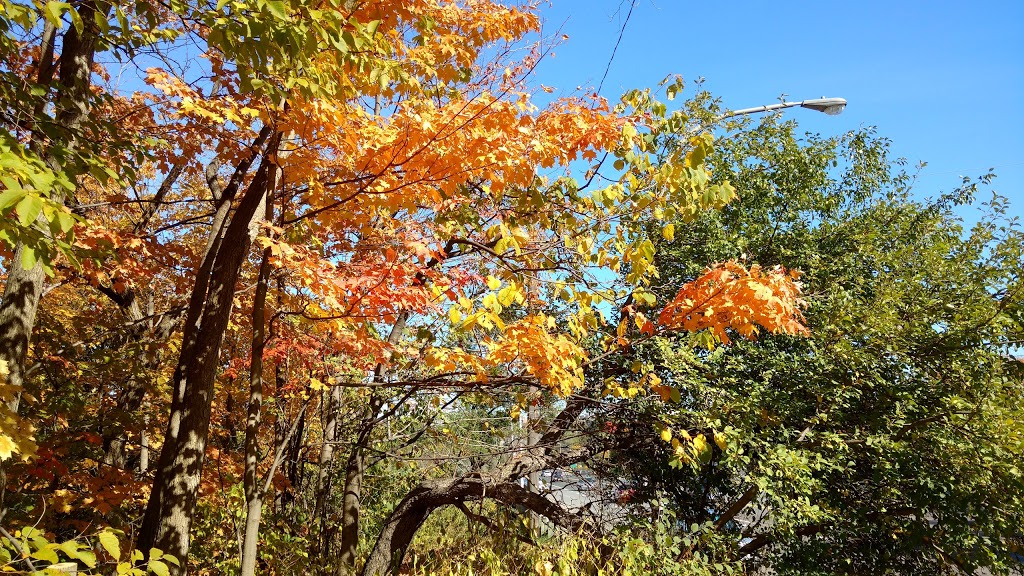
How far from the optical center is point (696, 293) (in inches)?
175

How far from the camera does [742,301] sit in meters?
4.05

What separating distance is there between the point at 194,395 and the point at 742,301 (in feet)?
12.2

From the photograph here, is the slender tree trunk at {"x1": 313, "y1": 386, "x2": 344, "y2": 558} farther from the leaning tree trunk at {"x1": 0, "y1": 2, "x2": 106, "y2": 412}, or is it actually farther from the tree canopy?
the leaning tree trunk at {"x1": 0, "y1": 2, "x2": 106, "y2": 412}

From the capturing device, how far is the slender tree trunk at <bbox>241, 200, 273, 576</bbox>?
173 inches

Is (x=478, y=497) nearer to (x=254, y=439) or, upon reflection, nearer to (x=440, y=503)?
(x=440, y=503)

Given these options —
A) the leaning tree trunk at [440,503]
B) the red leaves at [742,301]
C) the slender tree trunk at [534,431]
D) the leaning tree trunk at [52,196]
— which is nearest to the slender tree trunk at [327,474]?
the leaning tree trunk at [440,503]

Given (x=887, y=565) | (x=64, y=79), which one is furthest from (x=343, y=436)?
(x=887, y=565)

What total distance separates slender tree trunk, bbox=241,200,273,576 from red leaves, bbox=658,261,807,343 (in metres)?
3.21

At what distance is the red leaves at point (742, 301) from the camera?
3951 mm

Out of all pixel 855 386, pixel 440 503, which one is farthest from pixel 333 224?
pixel 855 386

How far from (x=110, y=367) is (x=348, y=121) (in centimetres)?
474

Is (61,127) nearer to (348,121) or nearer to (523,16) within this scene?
(348,121)

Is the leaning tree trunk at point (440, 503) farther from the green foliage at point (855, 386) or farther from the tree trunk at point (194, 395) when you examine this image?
the tree trunk at point (194, 395)

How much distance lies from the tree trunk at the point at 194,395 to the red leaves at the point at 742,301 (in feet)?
10.3
